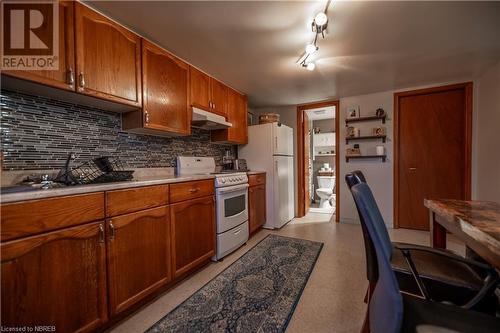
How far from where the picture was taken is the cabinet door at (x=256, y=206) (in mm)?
2744

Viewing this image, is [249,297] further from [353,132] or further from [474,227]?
[353,132]

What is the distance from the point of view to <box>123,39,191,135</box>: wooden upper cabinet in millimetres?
1724

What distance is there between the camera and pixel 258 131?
3.20 meters

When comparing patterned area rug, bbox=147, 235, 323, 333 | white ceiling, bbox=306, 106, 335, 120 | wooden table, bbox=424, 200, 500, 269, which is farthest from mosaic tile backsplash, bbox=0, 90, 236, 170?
white ceiling, bbox=306, 106, 335, 120

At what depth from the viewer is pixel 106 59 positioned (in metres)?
1.45

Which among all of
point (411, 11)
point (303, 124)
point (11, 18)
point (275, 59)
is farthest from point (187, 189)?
point (303, 124)

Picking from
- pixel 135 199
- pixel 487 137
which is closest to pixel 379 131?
pixel 487 137

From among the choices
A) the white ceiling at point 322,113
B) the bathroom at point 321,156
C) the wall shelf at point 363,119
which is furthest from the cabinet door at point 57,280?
the bathroom at point 321,156

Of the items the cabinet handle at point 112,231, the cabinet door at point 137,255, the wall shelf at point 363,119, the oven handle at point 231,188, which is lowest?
the cabinet door at point 137,255

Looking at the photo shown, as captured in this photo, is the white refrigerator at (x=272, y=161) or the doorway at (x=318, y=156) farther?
the doorway at (x=318, y=156)

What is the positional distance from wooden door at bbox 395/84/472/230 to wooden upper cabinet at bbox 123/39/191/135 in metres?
3.07

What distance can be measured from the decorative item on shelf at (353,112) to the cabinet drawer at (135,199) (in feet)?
9.99

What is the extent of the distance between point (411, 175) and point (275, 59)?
267 centimetres

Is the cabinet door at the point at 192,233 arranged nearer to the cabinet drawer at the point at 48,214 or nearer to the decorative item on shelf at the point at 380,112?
the cabinet drawer at the point at 48,214
